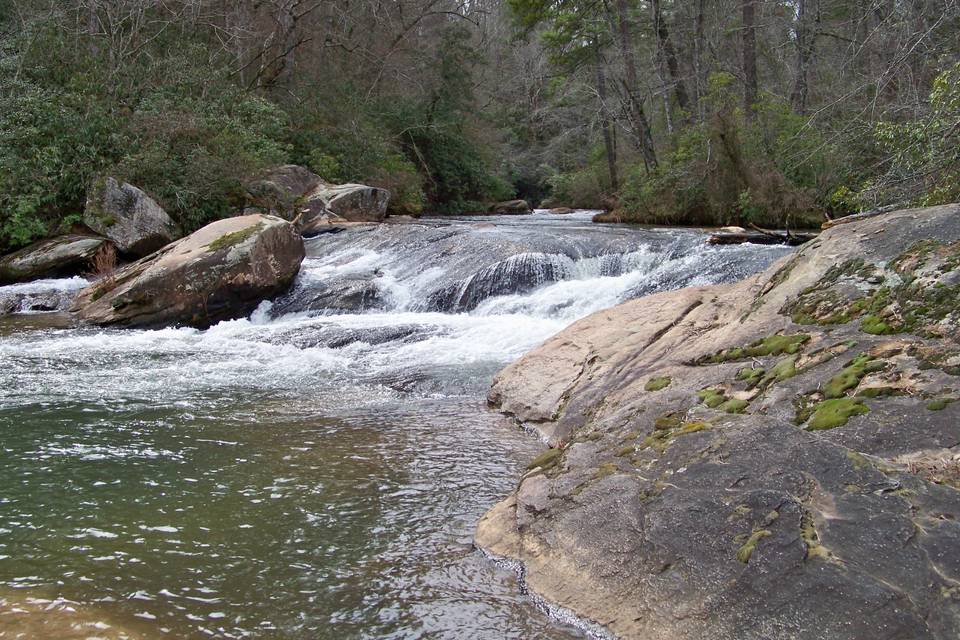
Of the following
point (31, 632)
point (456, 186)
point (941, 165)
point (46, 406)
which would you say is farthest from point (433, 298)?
point (456, 186)

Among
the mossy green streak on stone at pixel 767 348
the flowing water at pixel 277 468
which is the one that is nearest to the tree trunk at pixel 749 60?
the flowing water at pixel 277 468

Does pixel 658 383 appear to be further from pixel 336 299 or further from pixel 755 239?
pixel 755 239

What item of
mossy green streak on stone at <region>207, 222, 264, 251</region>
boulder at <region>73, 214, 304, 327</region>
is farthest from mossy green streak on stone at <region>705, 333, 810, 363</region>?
mossy green streak on stone at <region>207, 222, 264, 251</region>

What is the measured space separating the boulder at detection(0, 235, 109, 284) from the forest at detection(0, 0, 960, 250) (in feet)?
2.20

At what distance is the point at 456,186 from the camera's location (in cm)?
2830

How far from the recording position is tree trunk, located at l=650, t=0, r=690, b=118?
20.5 metres

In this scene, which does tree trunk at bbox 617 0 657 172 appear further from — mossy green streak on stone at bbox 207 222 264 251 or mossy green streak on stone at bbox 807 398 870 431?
mossy green streak on stone at bbox 807 398 870 431

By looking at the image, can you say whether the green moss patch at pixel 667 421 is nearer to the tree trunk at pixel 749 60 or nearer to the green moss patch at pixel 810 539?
the green moss patch at pixel 810 539

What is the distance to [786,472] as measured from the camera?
2973 millimetres

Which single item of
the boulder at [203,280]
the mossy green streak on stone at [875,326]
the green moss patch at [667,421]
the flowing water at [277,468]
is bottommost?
the flowing water at [277,468]

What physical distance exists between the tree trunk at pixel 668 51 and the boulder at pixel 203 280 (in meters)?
12.8

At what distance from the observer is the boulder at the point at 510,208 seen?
96.8 feet

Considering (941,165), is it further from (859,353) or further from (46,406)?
(46,406)

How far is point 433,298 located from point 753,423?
26.5 ft
